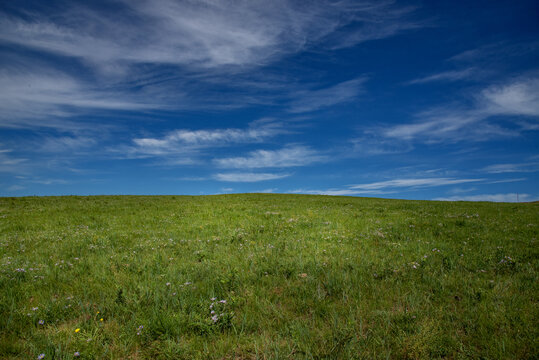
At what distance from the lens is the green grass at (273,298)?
4441 mm

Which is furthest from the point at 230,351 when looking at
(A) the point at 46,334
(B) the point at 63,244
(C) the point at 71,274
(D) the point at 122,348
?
(B) the point at 63,244

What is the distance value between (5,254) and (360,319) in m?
12.2

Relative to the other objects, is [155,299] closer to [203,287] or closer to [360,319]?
[203,287]

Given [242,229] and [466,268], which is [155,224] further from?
[466,268]

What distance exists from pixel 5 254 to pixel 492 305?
47.9 ft

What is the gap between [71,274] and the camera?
25.6 feet

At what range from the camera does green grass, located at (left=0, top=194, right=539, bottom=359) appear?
444 cm

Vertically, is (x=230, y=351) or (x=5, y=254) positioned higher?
(x=5, y=254)

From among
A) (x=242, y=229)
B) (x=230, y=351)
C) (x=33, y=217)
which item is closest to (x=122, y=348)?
(x=230, y=351)

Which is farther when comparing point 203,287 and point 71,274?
point 71,274

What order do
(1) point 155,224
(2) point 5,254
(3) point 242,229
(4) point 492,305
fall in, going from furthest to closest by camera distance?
(1) point 155,224 → (3) point 242,229 → (2) point 5,254 → (4) point 492,305

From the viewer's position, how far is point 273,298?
6.04 metres

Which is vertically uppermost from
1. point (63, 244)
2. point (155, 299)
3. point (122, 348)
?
point (63, 244)

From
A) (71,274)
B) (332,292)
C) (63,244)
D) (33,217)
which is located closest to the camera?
(332,292)
